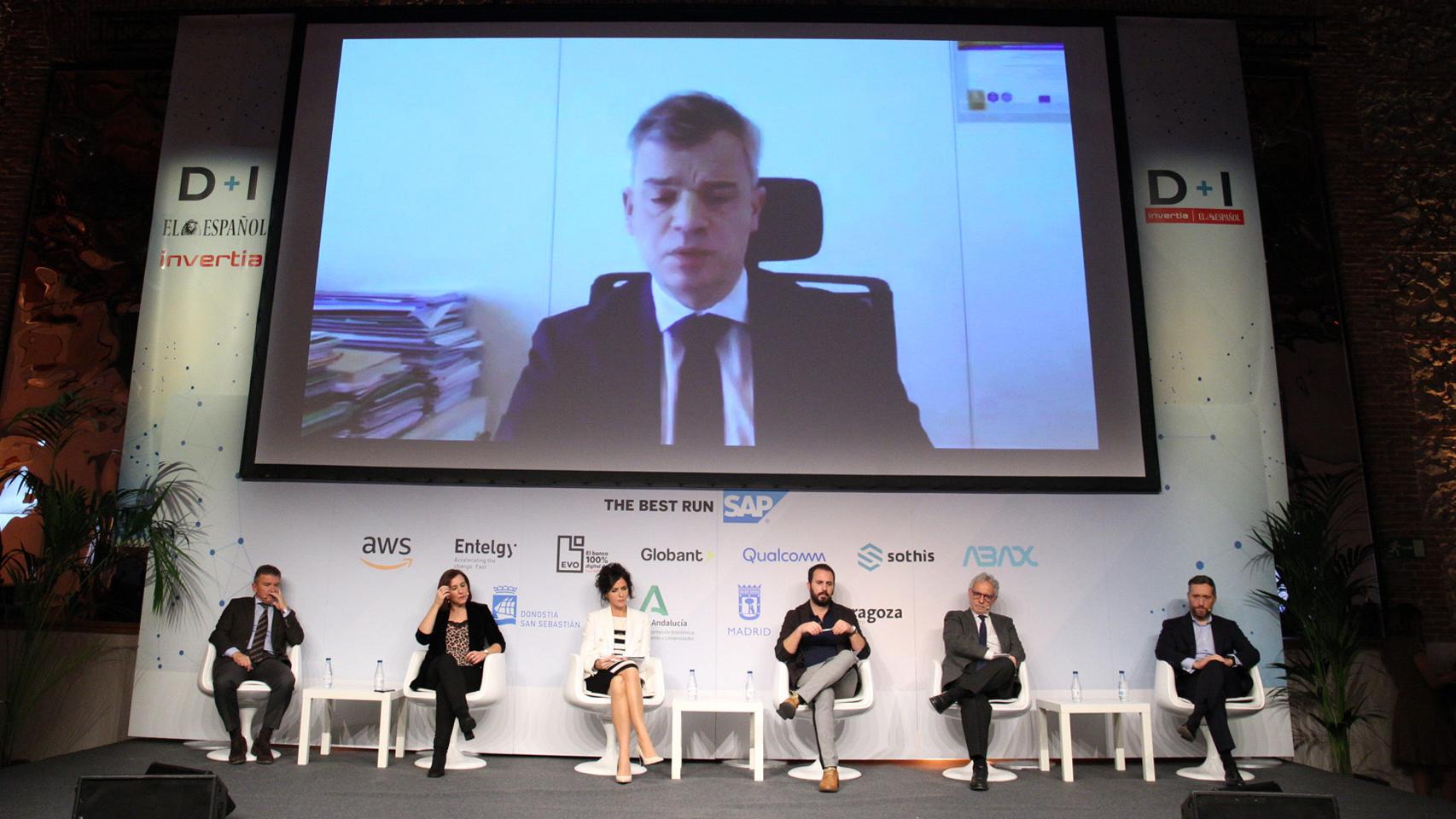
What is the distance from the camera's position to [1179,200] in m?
6.00

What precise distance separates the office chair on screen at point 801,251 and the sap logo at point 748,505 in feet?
3.39

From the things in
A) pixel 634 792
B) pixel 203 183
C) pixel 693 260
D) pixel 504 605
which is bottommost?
pixel 634 792

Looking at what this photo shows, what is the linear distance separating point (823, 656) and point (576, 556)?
1.50 metres

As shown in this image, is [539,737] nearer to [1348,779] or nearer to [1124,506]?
[1124,506]

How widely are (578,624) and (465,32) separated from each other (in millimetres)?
3633

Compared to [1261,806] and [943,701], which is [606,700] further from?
[1261,806]

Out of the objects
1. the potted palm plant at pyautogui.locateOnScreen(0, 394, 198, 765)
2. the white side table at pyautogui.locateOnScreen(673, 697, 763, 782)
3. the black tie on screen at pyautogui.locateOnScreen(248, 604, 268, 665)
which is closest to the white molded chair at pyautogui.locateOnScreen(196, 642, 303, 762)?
the black tie on screen at pyautogui.locateOnScreen(248, 604, 268, 665)

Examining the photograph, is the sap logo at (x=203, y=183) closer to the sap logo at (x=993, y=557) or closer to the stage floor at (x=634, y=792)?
the stage floor at (x=634, y=792)

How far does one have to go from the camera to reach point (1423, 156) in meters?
6.82

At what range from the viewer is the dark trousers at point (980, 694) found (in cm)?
462

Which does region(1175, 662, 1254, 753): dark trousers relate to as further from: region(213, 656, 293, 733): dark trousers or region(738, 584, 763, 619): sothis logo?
region(213, 656, 293, 733): dark trousers

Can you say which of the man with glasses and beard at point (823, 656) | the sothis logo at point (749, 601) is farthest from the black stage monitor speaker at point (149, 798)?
the sothis logo at point (749, 601)

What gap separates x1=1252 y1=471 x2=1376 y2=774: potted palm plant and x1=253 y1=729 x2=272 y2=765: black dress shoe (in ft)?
17.3

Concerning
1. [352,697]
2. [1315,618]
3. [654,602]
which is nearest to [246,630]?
[352,697]
